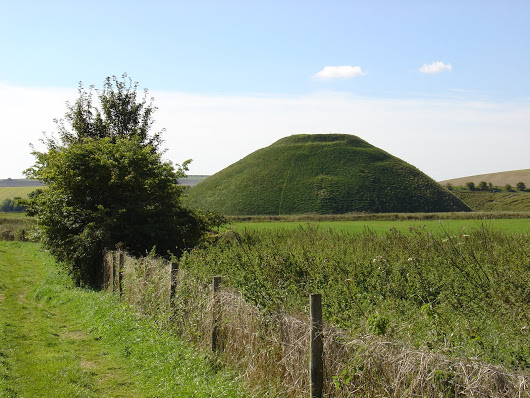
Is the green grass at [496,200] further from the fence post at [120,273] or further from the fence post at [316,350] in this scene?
the fence post at [316,350]

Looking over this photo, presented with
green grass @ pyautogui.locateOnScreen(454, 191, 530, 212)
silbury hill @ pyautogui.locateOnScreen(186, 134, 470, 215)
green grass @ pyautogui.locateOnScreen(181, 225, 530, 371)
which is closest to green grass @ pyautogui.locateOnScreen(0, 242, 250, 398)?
green grass @ pyautogui.locateOnScreen(181, 225, 530, 371)

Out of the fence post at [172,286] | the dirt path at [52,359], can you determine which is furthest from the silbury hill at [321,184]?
the fence post at [172,286]

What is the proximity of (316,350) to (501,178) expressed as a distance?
6681 inches

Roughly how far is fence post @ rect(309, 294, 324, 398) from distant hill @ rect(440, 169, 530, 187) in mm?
156059

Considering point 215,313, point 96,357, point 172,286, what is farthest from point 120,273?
point 215,313

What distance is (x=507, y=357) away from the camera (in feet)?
16.9

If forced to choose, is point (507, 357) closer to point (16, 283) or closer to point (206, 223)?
point (206, 223)

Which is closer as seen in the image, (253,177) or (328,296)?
(328,296)

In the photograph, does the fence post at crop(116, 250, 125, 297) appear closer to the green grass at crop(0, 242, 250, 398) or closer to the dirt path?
the green grass at crop(0, 242, 250, 398)

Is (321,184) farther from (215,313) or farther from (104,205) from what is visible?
(215,313)

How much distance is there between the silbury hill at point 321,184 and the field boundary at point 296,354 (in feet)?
262

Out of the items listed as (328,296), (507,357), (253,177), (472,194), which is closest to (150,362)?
(328,296)

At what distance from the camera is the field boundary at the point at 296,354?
463 centimetres

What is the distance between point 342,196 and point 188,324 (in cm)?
8706
